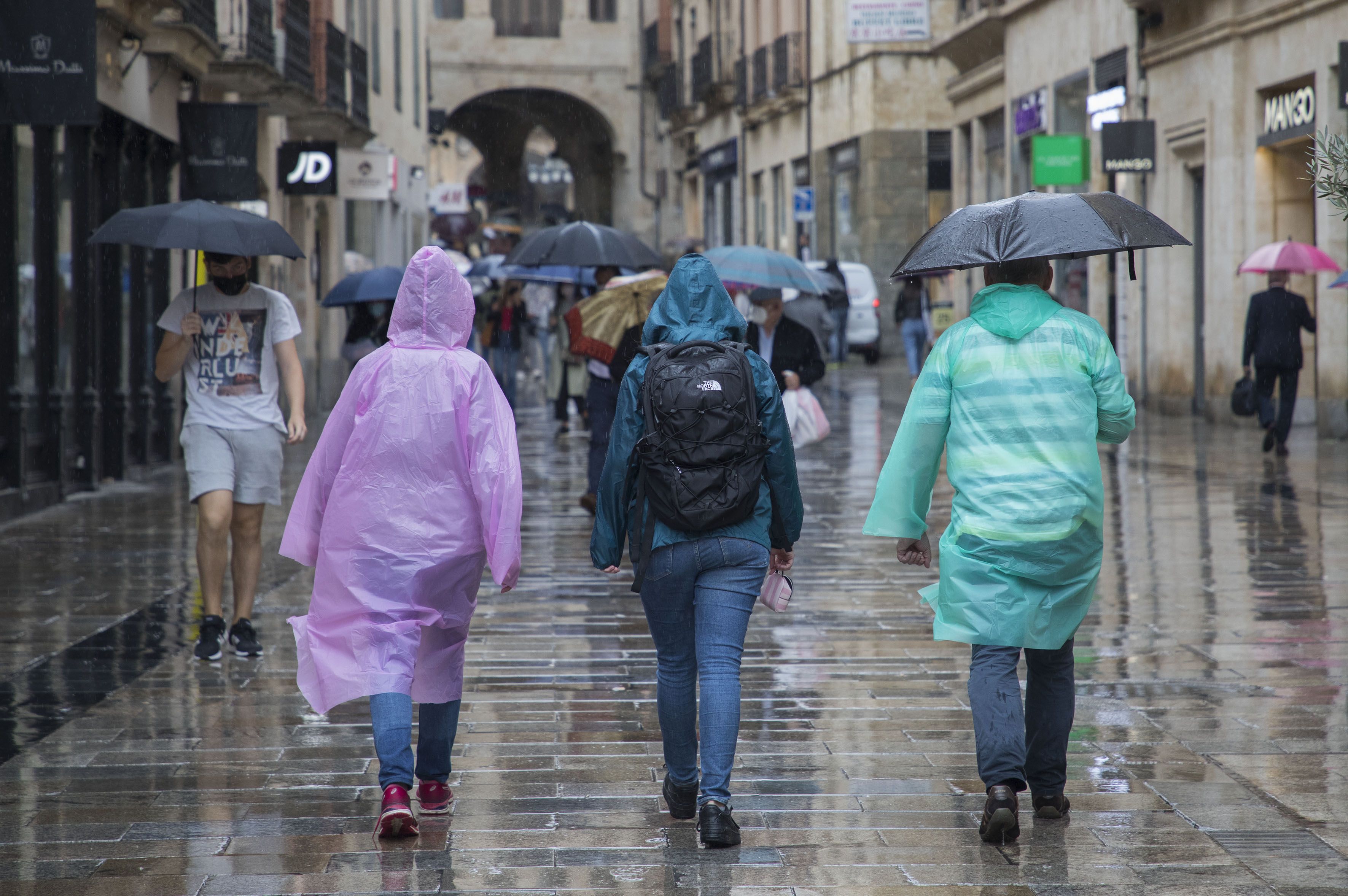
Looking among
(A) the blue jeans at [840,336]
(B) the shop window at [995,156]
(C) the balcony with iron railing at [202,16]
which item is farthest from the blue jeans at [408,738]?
(A) the blue jeans at [840,336]

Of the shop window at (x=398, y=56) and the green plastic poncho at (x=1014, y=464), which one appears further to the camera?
the shop window at (x=398, y=56)

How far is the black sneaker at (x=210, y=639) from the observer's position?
23.9 ft

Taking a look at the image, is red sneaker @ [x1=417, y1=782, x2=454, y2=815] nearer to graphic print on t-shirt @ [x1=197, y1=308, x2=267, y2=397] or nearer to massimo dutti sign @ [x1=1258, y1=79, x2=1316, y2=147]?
graphic print on t-shirt @ [x1=197, y1=308, x2=267, y2=397]

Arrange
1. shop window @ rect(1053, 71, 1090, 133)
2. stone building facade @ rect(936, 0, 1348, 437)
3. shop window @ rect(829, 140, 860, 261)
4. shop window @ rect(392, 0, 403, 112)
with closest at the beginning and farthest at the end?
stone building facade @ rect(936, 0, 1348, 437)
shop window @ rect(1053, 71, 1090, 133)
shop window @ rect(392, 0, 403, 112)
shop window @ rect(829, 140, 860, 261)

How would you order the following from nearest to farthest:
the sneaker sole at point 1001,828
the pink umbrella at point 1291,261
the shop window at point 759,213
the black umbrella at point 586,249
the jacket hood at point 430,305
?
the sneaker sole at point 1001,828 → the jacket hood at point 430,305 → the black umbrella at point 586,249 → the pink umbrella at point 1291,261 → the shop window at point 759,213

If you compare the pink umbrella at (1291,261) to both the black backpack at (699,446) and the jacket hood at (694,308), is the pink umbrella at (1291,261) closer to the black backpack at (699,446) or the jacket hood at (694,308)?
the jacket hood at (694,308)

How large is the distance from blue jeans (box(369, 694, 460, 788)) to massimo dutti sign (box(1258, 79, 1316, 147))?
1513 cm

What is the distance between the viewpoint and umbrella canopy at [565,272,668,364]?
11055mm

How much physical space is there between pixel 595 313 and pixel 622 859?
6900mm

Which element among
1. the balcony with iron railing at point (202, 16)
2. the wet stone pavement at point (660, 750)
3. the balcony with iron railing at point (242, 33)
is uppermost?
the balcony with iron railing at point (242, 33)

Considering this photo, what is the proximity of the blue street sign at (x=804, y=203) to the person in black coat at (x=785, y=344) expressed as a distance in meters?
28.0

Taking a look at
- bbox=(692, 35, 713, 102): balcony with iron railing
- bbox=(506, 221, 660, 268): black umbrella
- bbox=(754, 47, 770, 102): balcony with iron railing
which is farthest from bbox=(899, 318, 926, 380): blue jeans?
bbox=(692, 35, 713, 102): balcony with iron railing

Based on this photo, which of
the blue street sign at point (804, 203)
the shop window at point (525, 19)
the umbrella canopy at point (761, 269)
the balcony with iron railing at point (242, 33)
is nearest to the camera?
the umbrella canopy at point (761, 269)

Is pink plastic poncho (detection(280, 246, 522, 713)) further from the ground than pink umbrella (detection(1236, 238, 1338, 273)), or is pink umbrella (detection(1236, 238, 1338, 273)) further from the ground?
pink umbrella (detection(1236, 238, 1338, 273))
